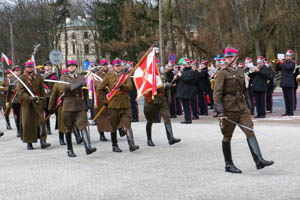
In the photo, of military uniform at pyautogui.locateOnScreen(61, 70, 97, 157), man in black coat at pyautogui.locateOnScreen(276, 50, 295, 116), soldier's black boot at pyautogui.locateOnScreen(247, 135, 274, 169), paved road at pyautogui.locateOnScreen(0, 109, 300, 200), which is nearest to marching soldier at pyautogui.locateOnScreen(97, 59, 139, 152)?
military uniform at pyautogui.locateOnScreen(61, 70, 97, 157)

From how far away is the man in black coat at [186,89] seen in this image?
15730mm

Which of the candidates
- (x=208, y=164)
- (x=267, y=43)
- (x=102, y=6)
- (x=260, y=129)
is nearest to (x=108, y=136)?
(x=260, y=129)

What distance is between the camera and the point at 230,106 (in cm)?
793

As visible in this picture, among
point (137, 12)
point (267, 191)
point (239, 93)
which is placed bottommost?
point (267, 191)

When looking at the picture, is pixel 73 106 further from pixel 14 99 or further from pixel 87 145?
pixel 14 99

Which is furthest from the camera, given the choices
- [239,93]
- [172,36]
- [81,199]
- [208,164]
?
[172,36]

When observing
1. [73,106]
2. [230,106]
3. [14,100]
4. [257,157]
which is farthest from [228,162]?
[14,100]

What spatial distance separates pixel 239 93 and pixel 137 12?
132 ft

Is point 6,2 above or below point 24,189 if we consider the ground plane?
above

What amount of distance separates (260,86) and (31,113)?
7.68m

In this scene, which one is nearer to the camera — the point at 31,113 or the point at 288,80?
the point at 31,113

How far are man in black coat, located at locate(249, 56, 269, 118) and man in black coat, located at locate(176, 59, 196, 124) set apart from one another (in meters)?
1.98

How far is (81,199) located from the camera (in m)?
6.43

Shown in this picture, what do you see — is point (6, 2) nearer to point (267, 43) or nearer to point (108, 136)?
point (267, 43)
